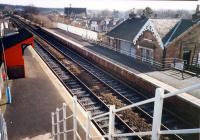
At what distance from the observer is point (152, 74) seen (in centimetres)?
1605

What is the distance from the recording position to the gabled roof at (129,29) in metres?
22.7

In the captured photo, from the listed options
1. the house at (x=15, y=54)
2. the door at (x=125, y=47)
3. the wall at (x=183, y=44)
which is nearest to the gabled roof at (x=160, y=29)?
the wall at (x=183, y=44)

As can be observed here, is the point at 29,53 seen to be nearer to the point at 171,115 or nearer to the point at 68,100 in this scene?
the point at 68,100

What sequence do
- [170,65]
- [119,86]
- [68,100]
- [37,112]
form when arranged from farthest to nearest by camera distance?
[170,65] < [119,86] < [68,100] < [37,112]

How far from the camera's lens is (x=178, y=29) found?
20.0 meters

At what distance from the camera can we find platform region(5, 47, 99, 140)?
331 inches

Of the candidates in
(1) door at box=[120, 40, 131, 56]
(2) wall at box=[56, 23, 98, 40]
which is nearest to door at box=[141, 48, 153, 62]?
(1) door at box=[120, 40, 131, 56]

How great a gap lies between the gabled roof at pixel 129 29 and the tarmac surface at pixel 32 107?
10.9 metres

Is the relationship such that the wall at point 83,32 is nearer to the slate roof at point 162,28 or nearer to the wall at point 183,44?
the slate roof at point 162,28

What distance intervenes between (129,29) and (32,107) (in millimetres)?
16651

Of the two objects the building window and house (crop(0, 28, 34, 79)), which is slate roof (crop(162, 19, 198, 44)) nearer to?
the building window

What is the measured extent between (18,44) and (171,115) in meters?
9.88

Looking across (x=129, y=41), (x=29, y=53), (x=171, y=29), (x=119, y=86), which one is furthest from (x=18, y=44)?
(x=171, y=29)

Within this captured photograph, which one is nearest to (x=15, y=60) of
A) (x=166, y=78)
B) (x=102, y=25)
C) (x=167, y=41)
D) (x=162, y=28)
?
(x=166, y=78)
